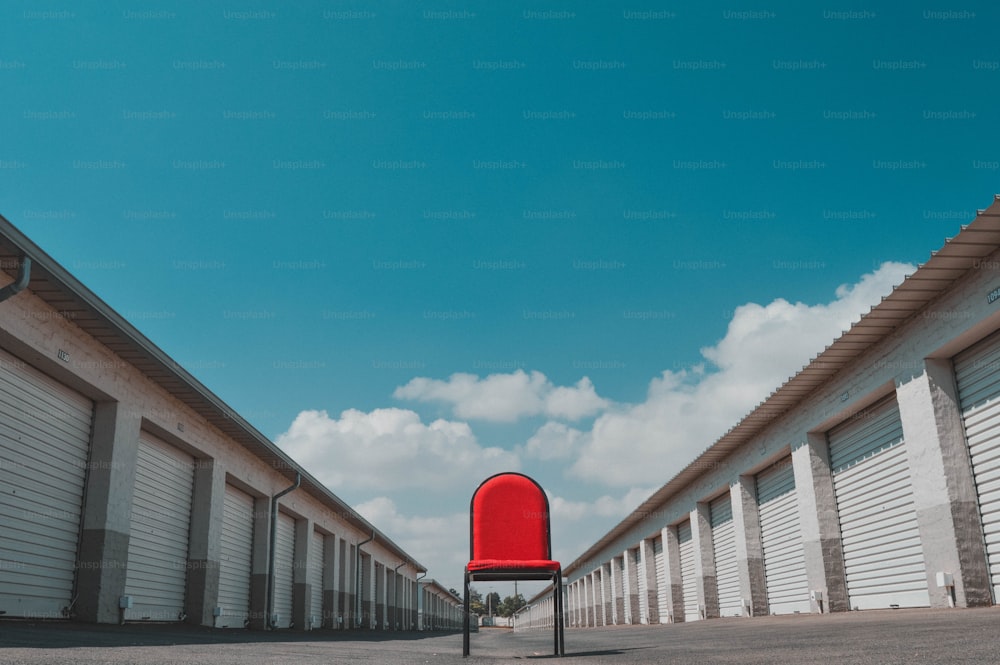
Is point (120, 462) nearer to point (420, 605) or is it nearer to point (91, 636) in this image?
point (91, 636)

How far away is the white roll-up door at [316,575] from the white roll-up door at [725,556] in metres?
12.8

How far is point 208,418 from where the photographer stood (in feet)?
52.0

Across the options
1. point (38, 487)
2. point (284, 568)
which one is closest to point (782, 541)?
point (284, 568)

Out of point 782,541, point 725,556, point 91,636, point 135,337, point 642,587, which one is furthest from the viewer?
point 642,587

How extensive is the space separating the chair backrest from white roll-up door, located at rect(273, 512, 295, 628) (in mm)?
15832

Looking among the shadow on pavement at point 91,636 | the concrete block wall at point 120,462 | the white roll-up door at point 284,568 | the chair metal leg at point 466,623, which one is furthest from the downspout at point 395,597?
the chair metal leg at point 466,623

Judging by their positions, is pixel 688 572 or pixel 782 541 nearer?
pixel 782 541

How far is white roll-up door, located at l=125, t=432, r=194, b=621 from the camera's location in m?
13.2

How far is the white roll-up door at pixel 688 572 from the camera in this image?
85.1ft

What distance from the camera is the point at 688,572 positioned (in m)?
27.2

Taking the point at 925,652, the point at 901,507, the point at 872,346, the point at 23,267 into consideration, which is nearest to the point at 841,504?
the point at 901,507

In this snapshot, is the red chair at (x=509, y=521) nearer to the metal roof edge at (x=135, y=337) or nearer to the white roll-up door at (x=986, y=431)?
the metal roof edge at (x=135, y=337)

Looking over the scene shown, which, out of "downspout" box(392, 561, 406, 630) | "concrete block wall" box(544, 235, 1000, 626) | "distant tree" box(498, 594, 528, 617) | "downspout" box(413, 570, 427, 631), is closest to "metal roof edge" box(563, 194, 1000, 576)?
"concrete block wall" box(544, 235, 1000, 626)

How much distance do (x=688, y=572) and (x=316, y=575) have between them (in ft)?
43.1
